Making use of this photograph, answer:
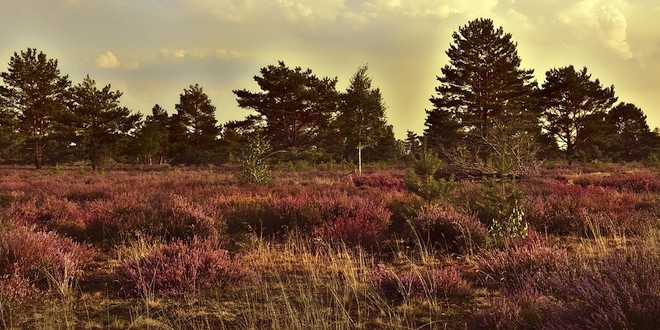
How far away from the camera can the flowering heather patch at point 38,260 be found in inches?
184

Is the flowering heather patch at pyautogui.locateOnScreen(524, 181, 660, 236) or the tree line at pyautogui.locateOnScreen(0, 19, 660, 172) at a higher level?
the tree line at pyautogui.locateOnScreen(0, 19, 660, 172)

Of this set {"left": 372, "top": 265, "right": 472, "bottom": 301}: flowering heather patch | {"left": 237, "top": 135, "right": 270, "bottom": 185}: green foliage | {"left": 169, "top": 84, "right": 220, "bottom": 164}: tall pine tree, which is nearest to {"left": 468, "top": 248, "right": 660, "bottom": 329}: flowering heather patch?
{"left": 372, "top": 265, "right": 472, "bottom": 301}: flowering heather patch

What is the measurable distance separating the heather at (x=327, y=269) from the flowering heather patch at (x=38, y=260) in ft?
0.07

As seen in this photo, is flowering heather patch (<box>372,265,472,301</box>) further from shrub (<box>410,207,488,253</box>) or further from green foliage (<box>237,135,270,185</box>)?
green foliage (<box>237,135,270,185</box>)

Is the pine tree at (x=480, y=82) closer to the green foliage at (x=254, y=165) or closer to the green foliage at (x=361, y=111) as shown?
the green foliage at (x=361, y=111)

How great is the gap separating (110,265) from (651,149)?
53.5 m

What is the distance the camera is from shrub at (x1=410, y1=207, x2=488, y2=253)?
632cm

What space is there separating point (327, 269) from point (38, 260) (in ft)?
11.4

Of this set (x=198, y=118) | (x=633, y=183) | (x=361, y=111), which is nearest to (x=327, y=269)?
(x=633, y=183)

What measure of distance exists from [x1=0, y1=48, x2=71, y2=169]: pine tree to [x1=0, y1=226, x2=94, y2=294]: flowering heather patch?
3950 centimetres

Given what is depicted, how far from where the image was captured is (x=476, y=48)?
34.9m

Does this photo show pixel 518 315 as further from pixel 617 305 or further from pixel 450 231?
pixel 450 231

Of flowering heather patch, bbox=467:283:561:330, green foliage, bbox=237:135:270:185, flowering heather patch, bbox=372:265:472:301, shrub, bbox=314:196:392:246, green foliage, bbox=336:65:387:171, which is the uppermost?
green foliage, bbox=336:65:387:171

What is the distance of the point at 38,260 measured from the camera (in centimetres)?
502
